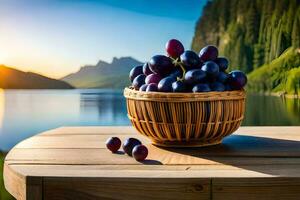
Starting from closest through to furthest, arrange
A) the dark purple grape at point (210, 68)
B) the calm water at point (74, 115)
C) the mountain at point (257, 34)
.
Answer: the dark purple grape at point (210, 68)
the mountain at point (257, 34)
the calm water at point (74, 115)

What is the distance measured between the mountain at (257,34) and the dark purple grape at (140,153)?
5.63m

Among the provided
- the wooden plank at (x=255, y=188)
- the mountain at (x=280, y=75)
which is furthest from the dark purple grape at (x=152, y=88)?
the mountain at (x=280, y=75)

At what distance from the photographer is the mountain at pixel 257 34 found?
6.97 metres

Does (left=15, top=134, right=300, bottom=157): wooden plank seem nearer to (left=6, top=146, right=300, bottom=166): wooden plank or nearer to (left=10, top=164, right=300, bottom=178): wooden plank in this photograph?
(left=6, top=146, right=300, bottom=166): wooden plank

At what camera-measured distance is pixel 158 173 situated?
1.14m

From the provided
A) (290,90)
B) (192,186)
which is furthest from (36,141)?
(290,90)

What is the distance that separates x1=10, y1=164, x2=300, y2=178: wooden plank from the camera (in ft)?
3.69

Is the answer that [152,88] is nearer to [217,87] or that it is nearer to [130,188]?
[217,87]

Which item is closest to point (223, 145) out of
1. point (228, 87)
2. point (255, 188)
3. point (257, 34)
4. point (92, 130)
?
point (228, 87)

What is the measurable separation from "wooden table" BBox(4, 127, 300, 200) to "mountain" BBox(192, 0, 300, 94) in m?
5.54

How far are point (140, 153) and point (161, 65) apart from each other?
0.26 metres

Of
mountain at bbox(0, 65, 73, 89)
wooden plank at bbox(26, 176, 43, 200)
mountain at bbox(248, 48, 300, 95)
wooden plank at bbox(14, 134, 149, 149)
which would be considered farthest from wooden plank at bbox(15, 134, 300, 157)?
mountain at bbox(0, 65, 73, 89)

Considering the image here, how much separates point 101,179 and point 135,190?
0.25 feet

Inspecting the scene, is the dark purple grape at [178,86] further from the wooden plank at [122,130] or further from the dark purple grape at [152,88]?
the wooden plank at [122,130]
